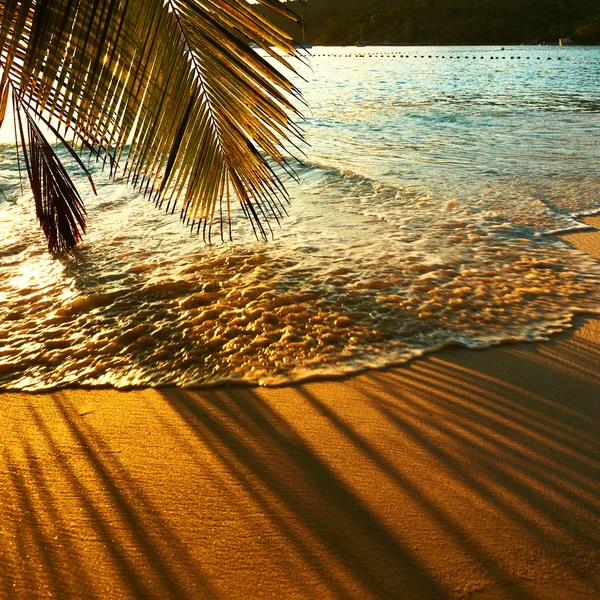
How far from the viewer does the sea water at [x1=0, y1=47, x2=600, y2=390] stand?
338 cm

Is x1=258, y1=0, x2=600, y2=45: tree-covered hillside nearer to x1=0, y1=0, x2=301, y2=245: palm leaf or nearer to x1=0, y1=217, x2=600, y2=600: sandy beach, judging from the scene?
x1=0, y1=0, x2=301, y2=245: palm leaf

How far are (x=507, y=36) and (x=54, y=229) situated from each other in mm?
115418

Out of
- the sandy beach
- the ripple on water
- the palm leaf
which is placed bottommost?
the sandy beach

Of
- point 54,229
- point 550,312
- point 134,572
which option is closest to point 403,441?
point 134,572

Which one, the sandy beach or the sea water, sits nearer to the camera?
the sandy beach

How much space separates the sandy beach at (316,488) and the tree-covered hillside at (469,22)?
93740mm

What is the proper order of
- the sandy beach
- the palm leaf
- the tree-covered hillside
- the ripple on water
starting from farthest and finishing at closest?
the tree-covered hillside
the ripple on water
the palm leaf
the sandy beach

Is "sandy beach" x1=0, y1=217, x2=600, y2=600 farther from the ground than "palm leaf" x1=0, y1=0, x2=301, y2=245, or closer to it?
closer to it

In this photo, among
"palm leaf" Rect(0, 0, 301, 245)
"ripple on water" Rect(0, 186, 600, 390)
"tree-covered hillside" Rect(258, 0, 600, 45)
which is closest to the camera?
"palm leaf" Rect(0, 0, 301, 245)

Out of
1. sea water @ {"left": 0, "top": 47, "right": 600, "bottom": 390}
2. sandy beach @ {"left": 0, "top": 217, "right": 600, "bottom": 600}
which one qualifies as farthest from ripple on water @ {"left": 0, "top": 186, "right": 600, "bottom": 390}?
sandy beach @ {"left": 0, "top": 217, "right": 600, "bottom": 600}

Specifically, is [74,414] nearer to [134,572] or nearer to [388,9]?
[134,572]

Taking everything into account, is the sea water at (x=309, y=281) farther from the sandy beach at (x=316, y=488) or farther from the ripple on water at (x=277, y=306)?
the sandy beach at (x=316, y=488)

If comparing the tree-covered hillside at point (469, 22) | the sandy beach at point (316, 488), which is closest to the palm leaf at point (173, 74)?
the sandy beach at point (316, 488)

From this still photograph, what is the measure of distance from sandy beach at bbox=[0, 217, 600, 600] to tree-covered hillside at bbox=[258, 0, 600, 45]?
3691 inches
